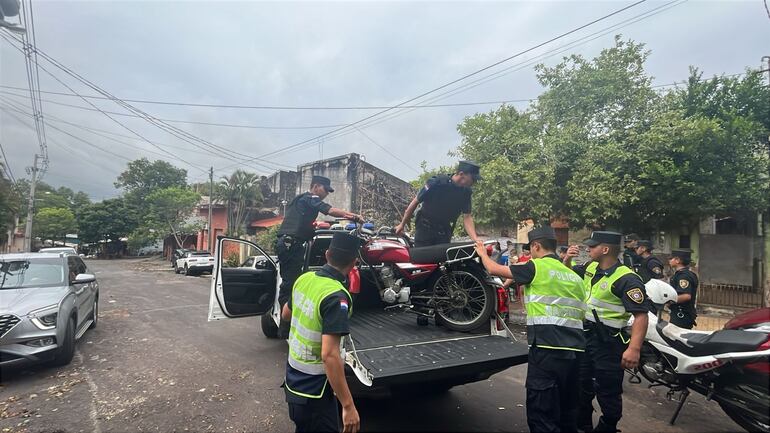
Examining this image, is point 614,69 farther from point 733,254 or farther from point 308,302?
point 308,302

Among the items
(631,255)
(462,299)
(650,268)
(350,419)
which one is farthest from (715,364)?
(631,255)

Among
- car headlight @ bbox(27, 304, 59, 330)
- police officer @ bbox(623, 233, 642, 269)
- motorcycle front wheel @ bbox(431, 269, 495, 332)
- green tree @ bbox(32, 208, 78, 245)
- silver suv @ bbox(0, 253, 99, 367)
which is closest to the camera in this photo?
motorcycle front wheel @ bbox(431, 269, 495, 332)

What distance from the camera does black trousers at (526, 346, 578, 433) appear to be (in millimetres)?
2586

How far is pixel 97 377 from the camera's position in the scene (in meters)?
4.62

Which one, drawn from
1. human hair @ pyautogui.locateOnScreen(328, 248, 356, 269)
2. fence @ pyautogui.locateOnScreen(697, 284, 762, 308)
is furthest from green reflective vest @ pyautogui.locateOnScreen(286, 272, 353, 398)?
fence @ pyautogui.locateOnScreen(697, 284, 762, 308)

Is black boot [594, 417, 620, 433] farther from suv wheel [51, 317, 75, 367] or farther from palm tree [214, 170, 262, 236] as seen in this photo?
palm tree [214, 170, 262, 236]

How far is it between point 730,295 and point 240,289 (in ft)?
46.1

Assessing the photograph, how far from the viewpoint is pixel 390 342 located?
341 cm

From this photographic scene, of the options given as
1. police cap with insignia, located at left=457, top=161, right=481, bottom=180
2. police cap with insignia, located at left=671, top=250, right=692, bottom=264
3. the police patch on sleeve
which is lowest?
the police patch on sleeve

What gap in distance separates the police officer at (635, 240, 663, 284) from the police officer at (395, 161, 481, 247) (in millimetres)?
3787

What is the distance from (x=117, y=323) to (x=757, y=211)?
17.1 metres

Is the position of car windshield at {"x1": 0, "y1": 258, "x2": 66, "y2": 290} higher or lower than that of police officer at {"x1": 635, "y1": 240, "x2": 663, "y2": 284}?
lower

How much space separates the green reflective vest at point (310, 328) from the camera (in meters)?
2.12

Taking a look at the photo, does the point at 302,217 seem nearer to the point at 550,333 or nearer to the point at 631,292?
the point at 550,333
